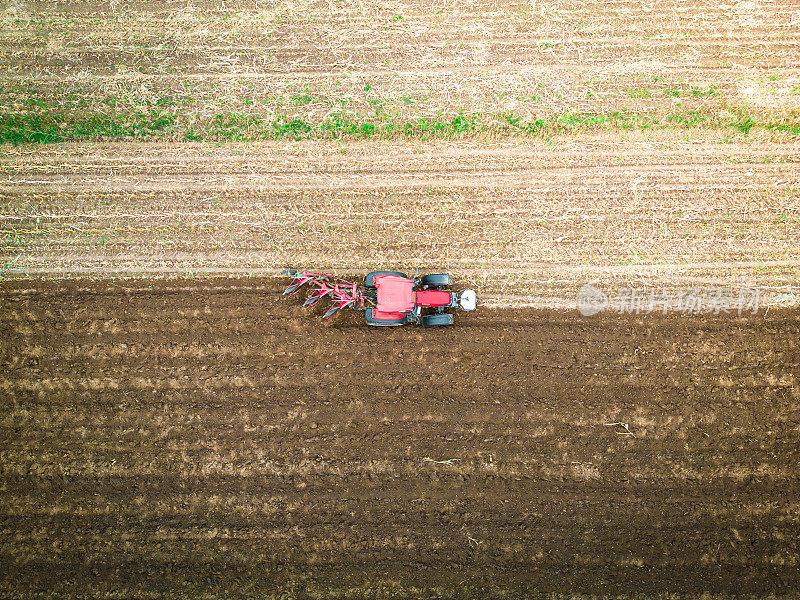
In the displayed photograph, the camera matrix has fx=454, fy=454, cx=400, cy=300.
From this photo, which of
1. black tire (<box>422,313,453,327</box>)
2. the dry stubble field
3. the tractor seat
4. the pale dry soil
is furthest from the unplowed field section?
the tractor seat

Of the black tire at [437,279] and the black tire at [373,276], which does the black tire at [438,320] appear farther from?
the black tire at [373,276]

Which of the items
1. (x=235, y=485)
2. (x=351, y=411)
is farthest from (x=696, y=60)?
(x=235, y=485)

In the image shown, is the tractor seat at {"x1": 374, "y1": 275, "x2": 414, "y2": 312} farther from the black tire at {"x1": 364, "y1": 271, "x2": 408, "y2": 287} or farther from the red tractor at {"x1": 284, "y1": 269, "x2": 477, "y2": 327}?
the black tire at {"x1": 364, "y1": 271, "x2": 408, "y2": 287}

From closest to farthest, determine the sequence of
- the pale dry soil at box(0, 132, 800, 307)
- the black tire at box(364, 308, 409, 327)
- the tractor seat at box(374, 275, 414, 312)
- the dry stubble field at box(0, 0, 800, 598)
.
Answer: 1. the tractor seat at box(374, 275, 414, 312)
2. the black tire at box(364, 308, 409, 327)
3. the dry stubble field at box(0, 0, 800, 598)
4. the pale dry soil at box(0, 132, 800, 307)

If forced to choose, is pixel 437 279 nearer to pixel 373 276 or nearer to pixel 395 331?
pixel 373 276

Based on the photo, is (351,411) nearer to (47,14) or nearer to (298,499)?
(298,499)

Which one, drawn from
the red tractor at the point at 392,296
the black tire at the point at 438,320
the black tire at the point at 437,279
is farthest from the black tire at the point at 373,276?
the black tire at the point at 438,320

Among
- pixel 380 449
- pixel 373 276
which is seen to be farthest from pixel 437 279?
pixel 380 449
